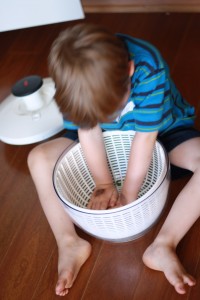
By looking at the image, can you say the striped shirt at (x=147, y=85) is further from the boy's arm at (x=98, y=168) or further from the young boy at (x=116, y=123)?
the boy's arm at (x=98, y=168)

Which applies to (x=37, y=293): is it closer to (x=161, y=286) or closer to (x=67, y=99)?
(x=161, y=286)

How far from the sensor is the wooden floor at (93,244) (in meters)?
0.87

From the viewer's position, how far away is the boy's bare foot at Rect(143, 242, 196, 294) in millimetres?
798

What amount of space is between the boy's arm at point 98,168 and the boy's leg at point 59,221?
0.28 ft

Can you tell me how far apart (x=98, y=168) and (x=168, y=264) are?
27cm

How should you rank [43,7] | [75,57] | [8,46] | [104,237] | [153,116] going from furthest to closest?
[8,46] < [43,7] < [104,237] < [153,116] < [75,57]

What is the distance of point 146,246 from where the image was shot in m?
0.93

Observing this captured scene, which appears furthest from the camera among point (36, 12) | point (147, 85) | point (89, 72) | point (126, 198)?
point (36, 12)

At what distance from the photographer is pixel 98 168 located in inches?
37.3

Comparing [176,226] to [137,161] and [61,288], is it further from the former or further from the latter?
[61,288]

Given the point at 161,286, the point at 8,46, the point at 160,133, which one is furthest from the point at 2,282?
the point at 8,46

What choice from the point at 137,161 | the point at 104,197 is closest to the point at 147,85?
the point at 137,161

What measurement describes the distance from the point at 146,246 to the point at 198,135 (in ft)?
0.92

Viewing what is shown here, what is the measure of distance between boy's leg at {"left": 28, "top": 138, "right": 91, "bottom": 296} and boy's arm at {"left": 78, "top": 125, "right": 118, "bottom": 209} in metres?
0.08
